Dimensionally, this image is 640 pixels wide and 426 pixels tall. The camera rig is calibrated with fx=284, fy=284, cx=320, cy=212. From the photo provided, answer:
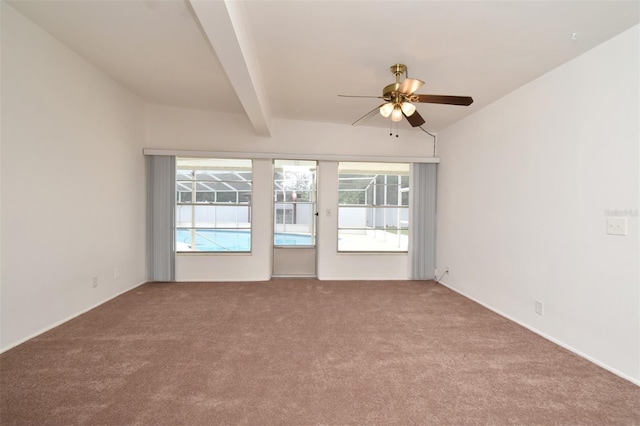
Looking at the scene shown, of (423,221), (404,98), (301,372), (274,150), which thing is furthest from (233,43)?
(423,221)

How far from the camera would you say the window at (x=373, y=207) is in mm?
4855

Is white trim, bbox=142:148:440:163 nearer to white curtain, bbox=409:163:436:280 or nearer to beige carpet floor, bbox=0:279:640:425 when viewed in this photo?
white curtain, bbox=409:163:436:280

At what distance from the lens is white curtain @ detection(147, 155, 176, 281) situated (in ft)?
14.5

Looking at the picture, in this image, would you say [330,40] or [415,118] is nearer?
[330,40]

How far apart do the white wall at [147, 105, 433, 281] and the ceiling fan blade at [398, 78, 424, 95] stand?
2.31 metres

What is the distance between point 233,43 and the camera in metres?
2.06

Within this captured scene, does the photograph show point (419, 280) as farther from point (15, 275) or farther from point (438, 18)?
Result: point (15, 275)

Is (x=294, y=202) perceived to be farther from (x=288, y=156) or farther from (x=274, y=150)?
(x=274, y=150)

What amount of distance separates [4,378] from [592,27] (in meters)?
4.79

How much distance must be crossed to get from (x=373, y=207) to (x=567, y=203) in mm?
2677

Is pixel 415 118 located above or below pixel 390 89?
below

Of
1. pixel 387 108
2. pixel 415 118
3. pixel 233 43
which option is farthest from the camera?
pixel 415 118

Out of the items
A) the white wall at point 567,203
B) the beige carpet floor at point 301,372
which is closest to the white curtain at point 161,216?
the beige carpet floor at point 301,372

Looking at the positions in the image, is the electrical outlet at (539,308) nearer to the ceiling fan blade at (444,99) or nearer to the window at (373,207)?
the ceiling fan blade at (444,99)
